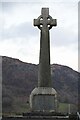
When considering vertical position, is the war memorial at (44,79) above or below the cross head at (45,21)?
below

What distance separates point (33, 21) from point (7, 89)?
56.6 metres

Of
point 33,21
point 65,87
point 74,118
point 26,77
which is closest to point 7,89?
point 26,77

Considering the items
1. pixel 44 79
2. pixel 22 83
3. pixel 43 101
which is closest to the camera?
pixel 43 101

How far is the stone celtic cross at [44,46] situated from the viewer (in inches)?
625

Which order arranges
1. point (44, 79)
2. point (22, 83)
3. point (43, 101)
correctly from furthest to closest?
point (22, 83) → point (44, 79) → point (43, 101)

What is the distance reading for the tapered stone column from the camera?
15297mm

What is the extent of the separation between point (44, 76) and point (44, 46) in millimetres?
1408

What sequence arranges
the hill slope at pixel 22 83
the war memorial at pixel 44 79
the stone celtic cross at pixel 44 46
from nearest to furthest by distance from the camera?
the war memorial at pixel 44 79 < the stone celtic cross at pixel 44 46 < the hill slope at pixel 22 83

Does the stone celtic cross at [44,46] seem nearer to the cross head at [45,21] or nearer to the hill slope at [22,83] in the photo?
the cross head at [45,21]

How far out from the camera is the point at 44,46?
16156mm

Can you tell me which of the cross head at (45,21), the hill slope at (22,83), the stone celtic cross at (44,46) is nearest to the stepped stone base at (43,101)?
the stone celtic cross at (44,46)

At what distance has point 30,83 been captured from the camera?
6925 centimetres

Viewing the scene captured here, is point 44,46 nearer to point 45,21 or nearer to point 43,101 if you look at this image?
point 45,21

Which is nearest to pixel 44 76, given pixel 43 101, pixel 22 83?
pixel 43 101
